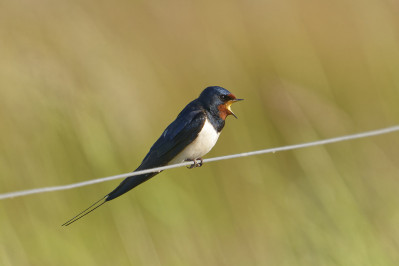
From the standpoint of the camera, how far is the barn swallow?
2.46 meters

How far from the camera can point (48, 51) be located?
308cm

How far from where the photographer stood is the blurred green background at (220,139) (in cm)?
275

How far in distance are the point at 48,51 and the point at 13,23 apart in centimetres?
20

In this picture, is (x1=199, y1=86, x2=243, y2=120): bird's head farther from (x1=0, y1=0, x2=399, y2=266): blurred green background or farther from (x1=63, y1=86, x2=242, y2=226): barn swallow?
(x1=0, y1=0, x2=399, y2=266): blurred green background

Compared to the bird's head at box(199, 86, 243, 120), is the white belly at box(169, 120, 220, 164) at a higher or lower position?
lower

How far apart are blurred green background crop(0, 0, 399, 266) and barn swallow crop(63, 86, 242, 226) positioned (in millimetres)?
277

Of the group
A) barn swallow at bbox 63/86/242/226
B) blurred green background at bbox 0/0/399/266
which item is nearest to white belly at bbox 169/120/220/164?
barn swallow at bbox 63/86/242/226

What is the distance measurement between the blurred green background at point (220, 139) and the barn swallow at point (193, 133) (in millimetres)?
277

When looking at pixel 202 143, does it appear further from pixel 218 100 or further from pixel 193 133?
pixel 218 100

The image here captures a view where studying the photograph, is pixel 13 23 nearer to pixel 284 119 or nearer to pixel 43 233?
pixel 43 233

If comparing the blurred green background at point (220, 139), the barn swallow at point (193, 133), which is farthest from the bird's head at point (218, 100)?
the blurred green background at point (220, 139)

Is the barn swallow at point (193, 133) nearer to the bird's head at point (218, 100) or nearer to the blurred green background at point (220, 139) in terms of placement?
the bird's head at point (218, 100)

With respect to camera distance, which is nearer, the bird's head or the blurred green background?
the bird's head

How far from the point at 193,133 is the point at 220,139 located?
711mm
